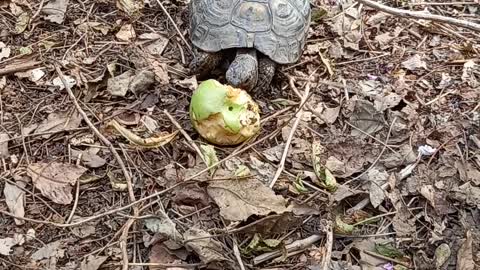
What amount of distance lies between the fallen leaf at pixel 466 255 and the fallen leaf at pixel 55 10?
9.12 feet

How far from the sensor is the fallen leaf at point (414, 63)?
4.43 metres

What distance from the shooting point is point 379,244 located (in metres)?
3.33

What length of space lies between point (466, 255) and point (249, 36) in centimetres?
171

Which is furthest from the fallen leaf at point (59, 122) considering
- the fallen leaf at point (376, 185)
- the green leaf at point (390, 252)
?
the green leaf at point (390, 252)

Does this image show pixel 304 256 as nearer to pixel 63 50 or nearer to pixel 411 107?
pixel 411 107

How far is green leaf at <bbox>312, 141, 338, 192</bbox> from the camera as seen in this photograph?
3514 millimetres

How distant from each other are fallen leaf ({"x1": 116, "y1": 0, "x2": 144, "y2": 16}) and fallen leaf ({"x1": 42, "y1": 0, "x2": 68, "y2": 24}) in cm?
35

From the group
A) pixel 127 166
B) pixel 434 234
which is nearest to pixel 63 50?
pixel 127 166

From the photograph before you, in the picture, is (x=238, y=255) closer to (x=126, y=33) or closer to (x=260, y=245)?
(x=260, y=245)

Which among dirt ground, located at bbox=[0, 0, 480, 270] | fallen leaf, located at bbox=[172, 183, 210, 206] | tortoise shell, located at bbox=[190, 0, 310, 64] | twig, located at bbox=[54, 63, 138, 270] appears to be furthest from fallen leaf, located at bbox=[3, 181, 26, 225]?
tortoise shell, located at bbox=[190, 0, 310, 64]

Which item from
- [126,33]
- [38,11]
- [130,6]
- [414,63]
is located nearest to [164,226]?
[126,33]

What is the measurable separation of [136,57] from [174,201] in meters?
1.14

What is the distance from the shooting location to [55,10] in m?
4.50

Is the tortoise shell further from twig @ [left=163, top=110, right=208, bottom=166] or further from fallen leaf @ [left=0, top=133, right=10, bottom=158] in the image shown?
fallen leaf @ [left=0, top=133, right=10, bottom=158]
